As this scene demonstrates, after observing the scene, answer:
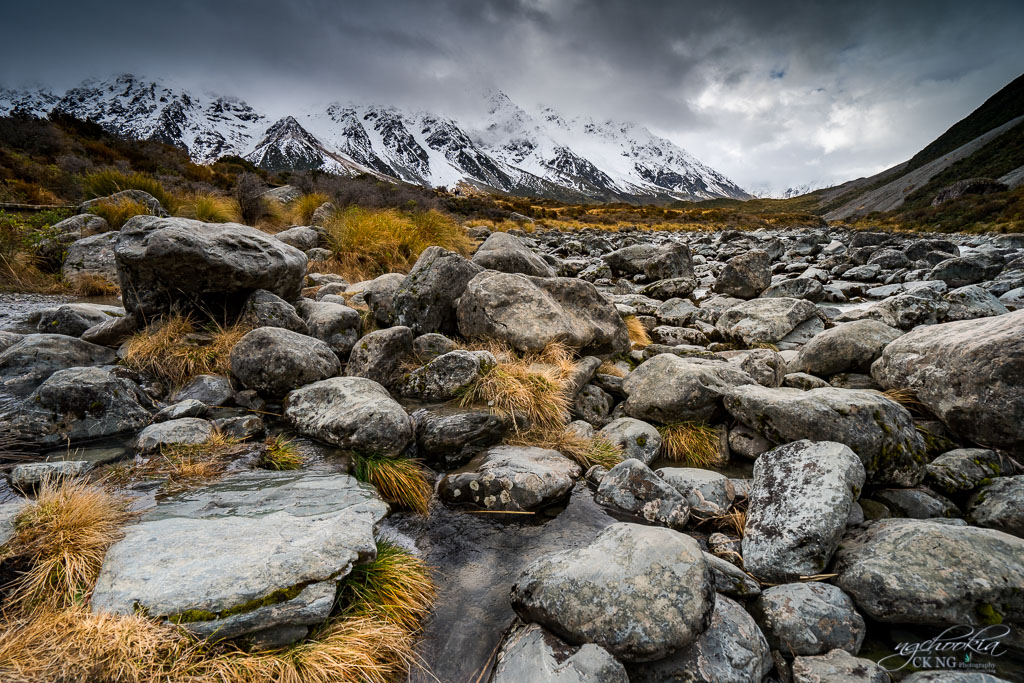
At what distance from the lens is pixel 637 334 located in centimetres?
813

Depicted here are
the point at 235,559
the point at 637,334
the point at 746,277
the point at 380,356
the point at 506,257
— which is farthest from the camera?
the point at 746,277

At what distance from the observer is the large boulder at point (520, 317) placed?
18.5ft

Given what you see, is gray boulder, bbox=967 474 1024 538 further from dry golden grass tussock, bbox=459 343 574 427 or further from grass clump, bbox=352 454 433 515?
grass clump, bbox=352 454 433 515

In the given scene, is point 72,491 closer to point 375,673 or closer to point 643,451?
point 375,673

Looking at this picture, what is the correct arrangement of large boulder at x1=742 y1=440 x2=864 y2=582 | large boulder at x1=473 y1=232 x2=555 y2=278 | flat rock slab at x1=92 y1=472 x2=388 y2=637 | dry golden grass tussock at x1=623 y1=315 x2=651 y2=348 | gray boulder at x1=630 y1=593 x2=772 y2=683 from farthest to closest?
dry golden grass tussock at x1=623 y1=315 x2=651 y2=348 < large boulder at x1=473 y1=232 x2=555 y2=278 < large boulder at x1=742 y1=440 x2=864 y2=582 < gray boulder at x1=630 y1=593 x2=772 y2=683 < flat rock slab at x1=92 y1=472 x2=388 y2=637

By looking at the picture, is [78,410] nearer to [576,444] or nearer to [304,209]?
[576,444]

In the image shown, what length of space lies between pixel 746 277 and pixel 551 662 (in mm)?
11454

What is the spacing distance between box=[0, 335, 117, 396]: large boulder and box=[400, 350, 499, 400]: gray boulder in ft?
12.2

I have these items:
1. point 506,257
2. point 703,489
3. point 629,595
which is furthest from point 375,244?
point 629,595

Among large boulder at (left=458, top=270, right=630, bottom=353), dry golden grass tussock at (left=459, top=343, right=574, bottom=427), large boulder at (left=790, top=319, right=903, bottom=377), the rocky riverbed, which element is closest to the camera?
the rocky riverbed

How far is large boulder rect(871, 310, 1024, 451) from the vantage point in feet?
11.5

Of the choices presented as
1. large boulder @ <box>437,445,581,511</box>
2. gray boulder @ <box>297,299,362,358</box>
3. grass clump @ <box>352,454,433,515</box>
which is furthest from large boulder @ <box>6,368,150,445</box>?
large boulder @ <box>437,445,581,511</box>

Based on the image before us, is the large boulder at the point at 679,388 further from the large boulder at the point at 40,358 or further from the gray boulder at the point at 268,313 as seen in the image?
the large boulder at the point at 40,358

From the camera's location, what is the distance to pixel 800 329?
314 inches
